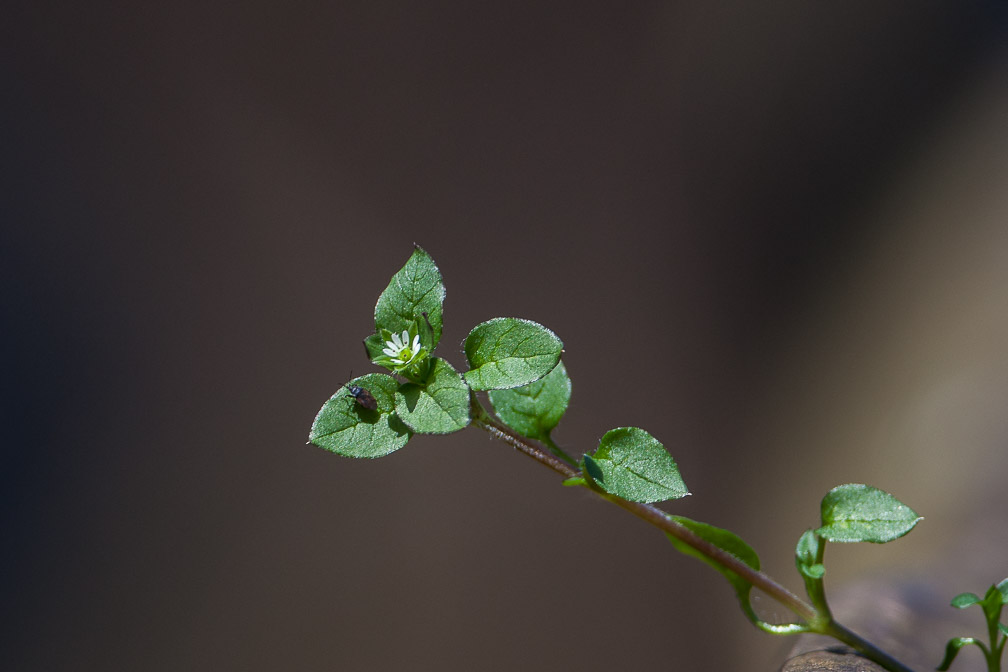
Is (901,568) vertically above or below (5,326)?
below

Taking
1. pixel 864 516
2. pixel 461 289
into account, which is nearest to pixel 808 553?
pixel 864 516

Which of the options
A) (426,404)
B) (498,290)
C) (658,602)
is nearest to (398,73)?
(498,290)

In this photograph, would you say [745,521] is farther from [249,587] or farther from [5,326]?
[5,326]

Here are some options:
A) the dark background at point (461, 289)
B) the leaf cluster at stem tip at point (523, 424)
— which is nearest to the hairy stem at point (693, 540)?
the leaf cluster at stem tip at point (523, 424)

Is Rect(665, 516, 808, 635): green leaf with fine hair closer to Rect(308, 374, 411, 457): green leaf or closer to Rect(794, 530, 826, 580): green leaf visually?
Rect(794, 530, 826, 580): green leaf

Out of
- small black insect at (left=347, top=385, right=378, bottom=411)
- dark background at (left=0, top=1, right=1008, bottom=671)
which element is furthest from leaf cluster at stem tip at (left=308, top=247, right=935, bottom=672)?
dark background at (left=0, top=1, right=1008, bottom=671)

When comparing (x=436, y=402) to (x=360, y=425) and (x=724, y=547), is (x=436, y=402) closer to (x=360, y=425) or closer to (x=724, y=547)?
(x=360, y=425)

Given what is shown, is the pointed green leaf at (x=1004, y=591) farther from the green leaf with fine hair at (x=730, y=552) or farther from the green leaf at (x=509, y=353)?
the green leaf at (x=509, y=353)
